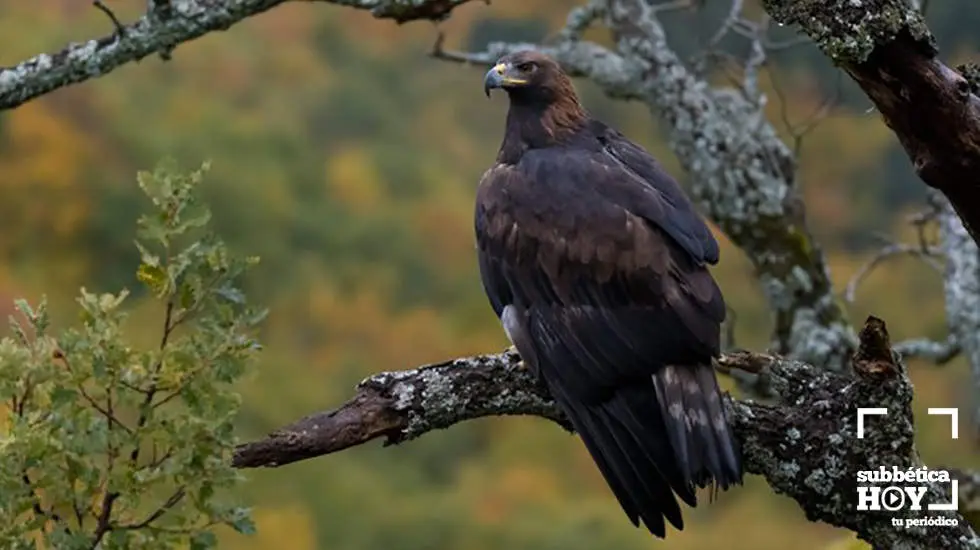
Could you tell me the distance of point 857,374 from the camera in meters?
4.09

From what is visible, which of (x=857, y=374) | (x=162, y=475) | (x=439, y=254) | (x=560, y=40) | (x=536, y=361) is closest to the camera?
(x=162, y=475)

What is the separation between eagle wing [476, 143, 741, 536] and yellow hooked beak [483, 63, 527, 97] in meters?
0.56

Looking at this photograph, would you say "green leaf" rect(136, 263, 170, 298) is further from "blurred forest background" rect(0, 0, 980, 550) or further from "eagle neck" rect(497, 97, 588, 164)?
"blurred forest background" rect(0, 0, 980, 550)

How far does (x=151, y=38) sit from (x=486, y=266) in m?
1.47

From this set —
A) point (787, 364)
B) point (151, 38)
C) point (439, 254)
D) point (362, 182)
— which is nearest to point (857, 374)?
point (787, 364)

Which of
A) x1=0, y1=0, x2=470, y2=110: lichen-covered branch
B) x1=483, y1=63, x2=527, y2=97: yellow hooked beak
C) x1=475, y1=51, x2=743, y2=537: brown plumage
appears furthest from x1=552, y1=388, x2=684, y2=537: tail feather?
x1=0, y1=0, x2=470, y2=110: lichen-covered branch

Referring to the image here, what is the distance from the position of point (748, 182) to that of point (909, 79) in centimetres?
282

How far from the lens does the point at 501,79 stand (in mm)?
5613

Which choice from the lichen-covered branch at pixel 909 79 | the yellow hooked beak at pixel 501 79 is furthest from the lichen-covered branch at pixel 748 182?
the lichen-covered branch at pixel 909 79

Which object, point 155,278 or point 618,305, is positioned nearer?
point 155,278

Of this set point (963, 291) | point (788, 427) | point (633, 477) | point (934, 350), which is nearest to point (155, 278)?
point (633, 477)

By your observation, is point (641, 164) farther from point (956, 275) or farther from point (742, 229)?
point (956, 275)

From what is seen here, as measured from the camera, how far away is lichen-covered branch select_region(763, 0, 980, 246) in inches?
152

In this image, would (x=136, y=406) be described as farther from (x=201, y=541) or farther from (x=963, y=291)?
(x=963, y=291)
